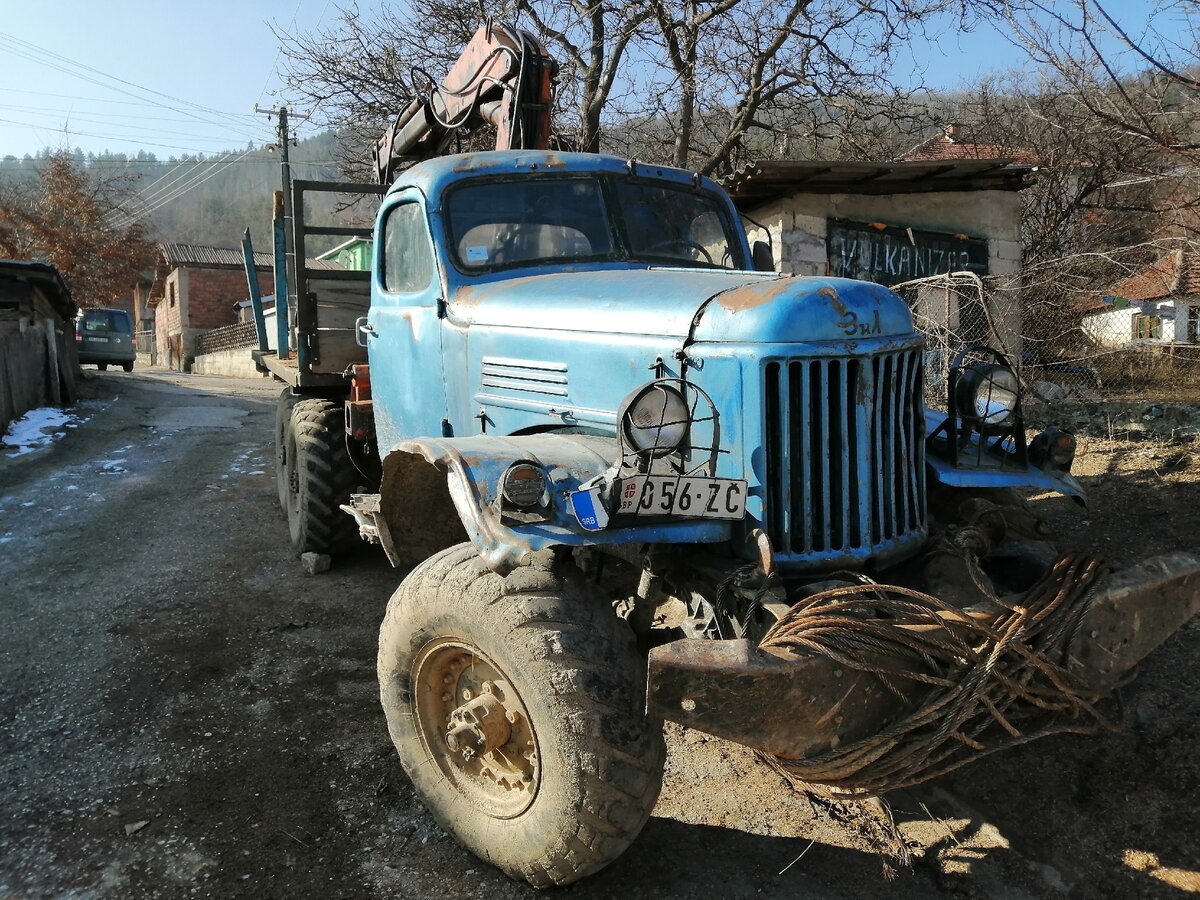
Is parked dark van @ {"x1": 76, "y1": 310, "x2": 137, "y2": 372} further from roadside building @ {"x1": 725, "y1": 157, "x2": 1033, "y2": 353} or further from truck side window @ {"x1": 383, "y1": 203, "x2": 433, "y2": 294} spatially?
truck side window @ {"x1": 383, "y1": 203, "x2": 433, "y2": 294}

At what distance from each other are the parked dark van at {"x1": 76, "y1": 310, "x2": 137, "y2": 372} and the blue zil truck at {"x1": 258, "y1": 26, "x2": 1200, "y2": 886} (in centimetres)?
2546

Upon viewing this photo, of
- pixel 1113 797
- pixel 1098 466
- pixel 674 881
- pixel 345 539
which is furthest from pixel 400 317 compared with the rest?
pixel 1098 466

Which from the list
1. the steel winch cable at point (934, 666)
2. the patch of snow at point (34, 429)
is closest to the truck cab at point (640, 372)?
the steel winch cable at point (934, 666)

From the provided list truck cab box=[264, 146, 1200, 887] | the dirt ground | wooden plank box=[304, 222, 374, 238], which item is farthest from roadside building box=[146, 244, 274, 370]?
truck cab box=[264, 146, 1200, 887]

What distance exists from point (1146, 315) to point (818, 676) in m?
Result: 12.6

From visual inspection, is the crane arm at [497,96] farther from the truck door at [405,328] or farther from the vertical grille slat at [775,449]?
the vertical grille slat at [775,449]

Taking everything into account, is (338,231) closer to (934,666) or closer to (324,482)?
(324,482)

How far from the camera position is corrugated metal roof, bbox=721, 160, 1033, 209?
9.71 metres

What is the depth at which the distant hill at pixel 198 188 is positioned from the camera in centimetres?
4156

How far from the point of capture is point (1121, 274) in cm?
982

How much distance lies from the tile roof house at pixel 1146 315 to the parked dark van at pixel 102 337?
2462 centimetres

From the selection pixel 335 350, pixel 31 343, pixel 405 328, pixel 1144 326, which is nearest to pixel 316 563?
pixel 335 350

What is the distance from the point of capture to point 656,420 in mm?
2861

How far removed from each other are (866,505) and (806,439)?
1.09 feet
